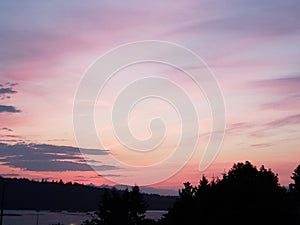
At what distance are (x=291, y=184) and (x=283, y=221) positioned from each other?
5584 cm

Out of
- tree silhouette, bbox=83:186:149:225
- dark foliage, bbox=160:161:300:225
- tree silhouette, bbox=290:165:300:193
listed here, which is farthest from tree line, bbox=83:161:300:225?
tree silhouette, bbox=290:165:300:193

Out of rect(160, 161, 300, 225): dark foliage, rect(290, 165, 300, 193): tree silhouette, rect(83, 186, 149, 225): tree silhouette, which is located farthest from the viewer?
rect(290, 165, 300, 193): tree silhouette

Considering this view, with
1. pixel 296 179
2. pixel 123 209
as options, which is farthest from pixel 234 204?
pixel 296 179

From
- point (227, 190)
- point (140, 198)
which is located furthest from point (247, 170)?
point (227, 190)

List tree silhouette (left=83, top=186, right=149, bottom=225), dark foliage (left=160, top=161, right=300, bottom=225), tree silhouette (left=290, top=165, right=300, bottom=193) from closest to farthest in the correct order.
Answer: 1. dark foliage (left=160, top=161, right=300, bottom=225)
2. tree silhouette (left=83, top=186, right=149, bottom=225)
3. tree silhouette (left=290, top=165, right=300, bottom=193)

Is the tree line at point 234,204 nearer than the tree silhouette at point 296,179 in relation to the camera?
Yes

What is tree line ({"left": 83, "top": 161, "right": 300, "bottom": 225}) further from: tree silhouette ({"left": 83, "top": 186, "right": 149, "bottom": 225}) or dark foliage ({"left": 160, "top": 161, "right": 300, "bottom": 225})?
tree silhouette ({"left": 83, "top": 186, "right": 149, "bottom": 225})

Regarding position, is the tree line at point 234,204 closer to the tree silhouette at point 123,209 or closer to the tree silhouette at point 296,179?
the tree silhouette at point 123,209

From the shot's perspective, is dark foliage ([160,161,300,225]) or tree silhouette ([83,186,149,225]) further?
tree silhouette ([83,186,149,225])

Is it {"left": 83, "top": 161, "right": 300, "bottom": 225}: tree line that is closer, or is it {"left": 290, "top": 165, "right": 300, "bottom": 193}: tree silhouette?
{"left": 83, "top": 161, "right": 300, "bottom": 225}: tree line

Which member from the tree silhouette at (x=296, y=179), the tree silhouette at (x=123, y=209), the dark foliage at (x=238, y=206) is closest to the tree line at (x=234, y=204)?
the dark foliage at (x=238, y=206)

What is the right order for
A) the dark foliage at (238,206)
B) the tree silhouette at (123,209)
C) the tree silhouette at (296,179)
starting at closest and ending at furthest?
the dark foliage at (238,206), the tree silhouette at (123,209), the tree silhouette at (296,179)

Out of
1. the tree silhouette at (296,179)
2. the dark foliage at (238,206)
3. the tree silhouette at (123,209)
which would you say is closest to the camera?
the dark foliage at (238,206)

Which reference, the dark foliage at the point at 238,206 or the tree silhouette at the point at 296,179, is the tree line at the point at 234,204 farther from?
the tree silhouette at the point at 296,179
